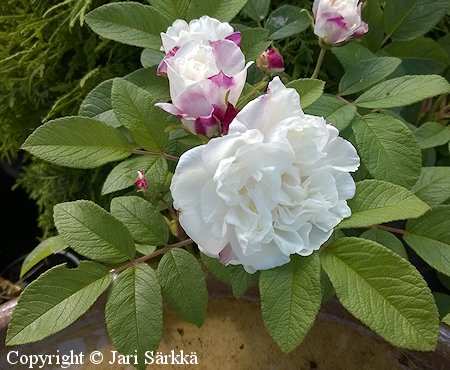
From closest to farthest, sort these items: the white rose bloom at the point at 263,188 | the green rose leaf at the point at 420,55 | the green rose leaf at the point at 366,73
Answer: the white rose bloom at the point at 263,188 < the green rose leaf at the point at 366,73 < the green rose leaf at the point at 420,55

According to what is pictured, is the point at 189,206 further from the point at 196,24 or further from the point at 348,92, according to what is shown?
the point at 348,92

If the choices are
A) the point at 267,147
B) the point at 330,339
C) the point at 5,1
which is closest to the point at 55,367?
the point at 330,339

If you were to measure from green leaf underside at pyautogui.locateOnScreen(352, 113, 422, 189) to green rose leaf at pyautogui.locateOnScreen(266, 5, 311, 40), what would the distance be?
6.4 inches

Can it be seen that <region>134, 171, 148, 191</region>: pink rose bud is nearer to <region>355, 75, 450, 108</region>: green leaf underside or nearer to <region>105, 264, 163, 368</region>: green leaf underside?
<region>105, 264, 163, 368</region>: green leaf underside

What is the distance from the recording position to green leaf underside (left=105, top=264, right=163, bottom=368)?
530 mm

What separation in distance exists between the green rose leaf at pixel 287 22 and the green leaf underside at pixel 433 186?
0.75ft

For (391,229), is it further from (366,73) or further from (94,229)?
(94,229)

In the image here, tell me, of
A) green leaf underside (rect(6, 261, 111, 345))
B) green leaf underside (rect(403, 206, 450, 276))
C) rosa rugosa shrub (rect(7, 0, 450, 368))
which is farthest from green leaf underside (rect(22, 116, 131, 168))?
green leaf underside (rect(403, 206, 450, 276))

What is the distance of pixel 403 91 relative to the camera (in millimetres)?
640

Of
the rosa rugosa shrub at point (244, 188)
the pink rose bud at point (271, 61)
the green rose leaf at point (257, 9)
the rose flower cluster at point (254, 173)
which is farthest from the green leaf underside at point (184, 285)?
the green rose leaf at point (257, 9)

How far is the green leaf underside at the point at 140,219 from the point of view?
0.59 metres

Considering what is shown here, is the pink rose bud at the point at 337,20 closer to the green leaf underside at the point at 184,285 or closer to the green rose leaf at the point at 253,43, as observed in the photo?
the green rose leaf at the point at 253,43

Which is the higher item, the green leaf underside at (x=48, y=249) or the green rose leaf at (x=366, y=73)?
the green rose leaf at (x=366, y=73)

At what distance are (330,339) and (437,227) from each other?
19 cm
